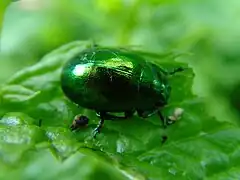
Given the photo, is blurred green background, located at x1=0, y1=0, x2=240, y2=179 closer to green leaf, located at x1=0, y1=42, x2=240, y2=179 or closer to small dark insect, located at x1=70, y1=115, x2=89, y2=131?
green leaf, located at x1=0, y1=42, x2=240, y2=179

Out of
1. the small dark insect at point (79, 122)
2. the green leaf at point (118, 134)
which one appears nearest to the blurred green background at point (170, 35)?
the green leaf at point (118, 134)

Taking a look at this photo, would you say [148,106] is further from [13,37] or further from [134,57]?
[13,37]

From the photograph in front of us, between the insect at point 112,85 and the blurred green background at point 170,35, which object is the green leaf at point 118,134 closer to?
the insect at point 112,85

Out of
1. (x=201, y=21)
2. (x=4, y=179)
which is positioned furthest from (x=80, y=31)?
(x=4, y=179)

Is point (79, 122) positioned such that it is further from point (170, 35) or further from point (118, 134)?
point (170, 35)

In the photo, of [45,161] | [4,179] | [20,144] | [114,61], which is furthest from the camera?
[45,161]

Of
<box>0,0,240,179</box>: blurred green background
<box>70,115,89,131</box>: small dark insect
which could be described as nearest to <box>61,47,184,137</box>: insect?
<box>70,115,89,131</box>: small dark insect
